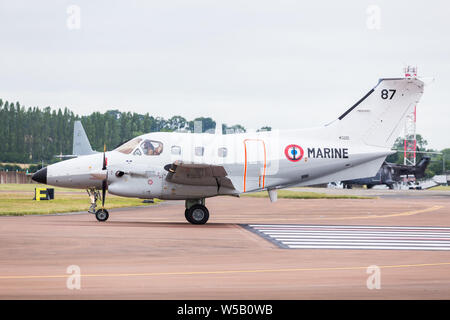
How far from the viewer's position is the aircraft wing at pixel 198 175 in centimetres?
2177

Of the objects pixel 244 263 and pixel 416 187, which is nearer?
pixel 244 263

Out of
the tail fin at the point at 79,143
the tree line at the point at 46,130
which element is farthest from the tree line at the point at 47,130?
the tail fin at the point at 79,143

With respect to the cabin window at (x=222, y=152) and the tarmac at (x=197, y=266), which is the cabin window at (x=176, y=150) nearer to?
the cabin window at (x=222, y=152)

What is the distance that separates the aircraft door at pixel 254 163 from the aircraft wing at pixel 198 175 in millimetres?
908

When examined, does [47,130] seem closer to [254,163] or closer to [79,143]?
[79,143]

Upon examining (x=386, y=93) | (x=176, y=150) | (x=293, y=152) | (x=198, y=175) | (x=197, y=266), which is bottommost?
(x=197, y=266)

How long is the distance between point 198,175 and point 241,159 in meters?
2.00

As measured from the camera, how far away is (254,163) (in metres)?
23.6

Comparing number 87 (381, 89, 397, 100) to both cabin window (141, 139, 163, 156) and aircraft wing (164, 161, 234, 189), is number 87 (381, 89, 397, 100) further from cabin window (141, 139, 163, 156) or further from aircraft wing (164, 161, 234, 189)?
cabin window (141, 139, 163, 156)

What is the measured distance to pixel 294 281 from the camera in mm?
10445

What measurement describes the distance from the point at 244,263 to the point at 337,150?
42.9 feet

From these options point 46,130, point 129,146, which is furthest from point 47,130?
point 129,146
